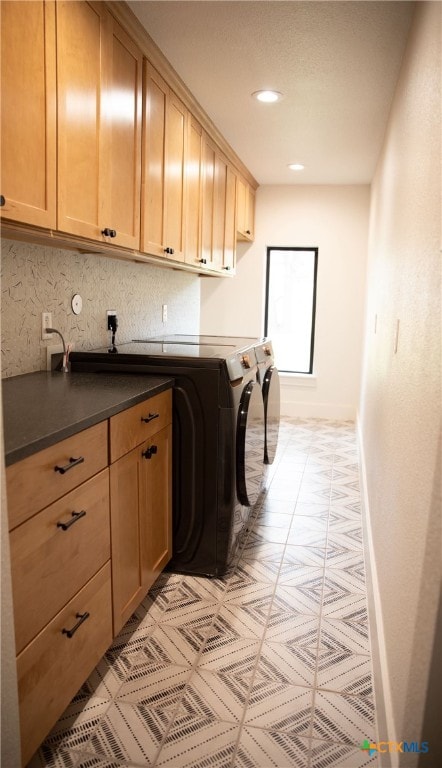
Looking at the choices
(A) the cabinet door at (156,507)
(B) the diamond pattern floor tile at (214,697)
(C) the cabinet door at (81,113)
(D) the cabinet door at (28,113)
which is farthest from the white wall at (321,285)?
(D) the cabinet door at (28,113)

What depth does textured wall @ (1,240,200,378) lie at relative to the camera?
2.05 m

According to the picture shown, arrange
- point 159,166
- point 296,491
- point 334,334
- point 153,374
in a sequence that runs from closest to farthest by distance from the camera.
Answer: point 153,374 → point 159,166 → point 296,491 → point 334,334

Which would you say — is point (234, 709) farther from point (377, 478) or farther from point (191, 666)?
point (377, 478)

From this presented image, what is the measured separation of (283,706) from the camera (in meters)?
1.68

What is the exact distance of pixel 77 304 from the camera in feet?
8.29

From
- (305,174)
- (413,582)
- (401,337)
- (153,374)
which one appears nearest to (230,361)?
(153,374)

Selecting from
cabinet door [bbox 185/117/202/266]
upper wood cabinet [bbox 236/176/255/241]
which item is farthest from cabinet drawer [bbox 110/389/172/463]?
upper wood cabinet [bbox 236/176/255/241]

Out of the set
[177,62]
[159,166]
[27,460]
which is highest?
[177,62]

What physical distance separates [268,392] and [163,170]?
4.17 feet

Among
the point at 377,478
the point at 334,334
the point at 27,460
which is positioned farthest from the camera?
the point at 334,334

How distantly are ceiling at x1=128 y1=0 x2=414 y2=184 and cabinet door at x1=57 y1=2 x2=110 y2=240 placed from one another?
0.37m

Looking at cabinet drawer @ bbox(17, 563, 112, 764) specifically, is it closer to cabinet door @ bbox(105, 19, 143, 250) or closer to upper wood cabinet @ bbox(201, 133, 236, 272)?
cabinet door @ bbox(105, 19, 143, 250)

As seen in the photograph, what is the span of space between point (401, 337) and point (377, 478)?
2.68 feet

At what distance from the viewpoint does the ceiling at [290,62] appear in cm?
218
